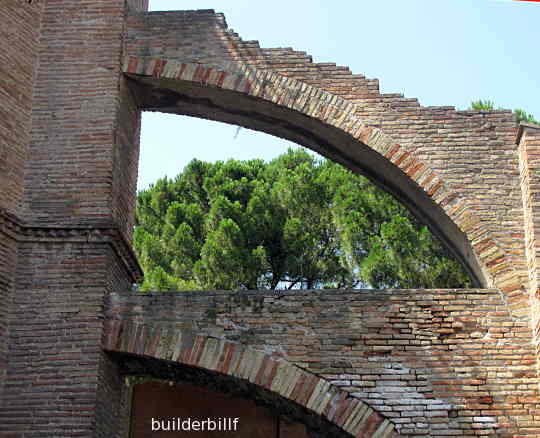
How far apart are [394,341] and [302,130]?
7.20ft

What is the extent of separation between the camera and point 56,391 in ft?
19.5

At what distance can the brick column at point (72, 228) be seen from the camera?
235 inches

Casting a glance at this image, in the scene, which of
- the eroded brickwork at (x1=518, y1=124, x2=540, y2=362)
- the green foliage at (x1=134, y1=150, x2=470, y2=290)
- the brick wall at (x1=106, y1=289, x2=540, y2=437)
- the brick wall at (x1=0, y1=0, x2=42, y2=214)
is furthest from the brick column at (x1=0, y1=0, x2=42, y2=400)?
the green foliage at (x1=134, y1=150, x2=470, y2=290)

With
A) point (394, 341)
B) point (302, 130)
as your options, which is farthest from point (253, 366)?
point (302, 130)

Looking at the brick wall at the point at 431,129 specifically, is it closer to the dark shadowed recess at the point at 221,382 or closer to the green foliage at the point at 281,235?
the dark shadowed recess at the point at 221,382

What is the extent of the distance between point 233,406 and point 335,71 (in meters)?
4.30

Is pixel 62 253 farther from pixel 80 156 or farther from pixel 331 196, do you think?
pixel 331 196

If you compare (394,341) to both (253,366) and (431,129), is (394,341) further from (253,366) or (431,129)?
(431,129)

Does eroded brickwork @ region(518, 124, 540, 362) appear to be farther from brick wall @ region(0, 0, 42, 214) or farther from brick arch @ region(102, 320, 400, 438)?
brick wall @ region(0, 0, 42, 214)

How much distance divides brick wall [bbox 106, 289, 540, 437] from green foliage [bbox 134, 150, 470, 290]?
5.66m

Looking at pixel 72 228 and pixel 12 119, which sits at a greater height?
pixel 12 119

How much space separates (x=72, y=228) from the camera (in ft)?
21.1

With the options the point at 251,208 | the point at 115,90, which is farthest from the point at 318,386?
the point at 251,208

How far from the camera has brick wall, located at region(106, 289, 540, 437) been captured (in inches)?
230
